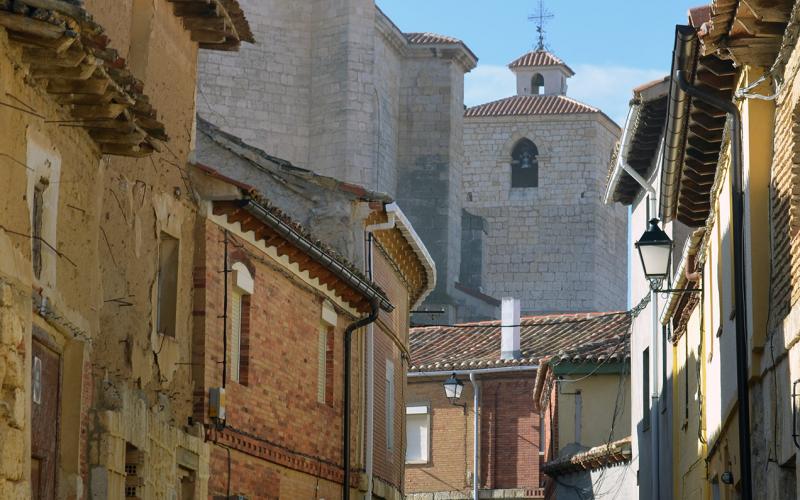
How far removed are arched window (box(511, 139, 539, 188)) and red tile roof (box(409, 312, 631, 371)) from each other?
30.7 metres

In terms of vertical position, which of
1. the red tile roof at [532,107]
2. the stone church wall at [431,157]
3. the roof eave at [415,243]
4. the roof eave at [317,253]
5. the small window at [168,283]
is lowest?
the small window at [168,283]

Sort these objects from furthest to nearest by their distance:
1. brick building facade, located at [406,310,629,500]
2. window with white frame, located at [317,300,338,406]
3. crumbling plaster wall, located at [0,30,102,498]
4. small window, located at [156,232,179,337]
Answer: brick building facade, located at [406,310,629,500]
window with white frame, located at [317,300,338,406]
small window, located at [156,232,179,337]
crumbling plaster wall, located at [0,30,102,498]

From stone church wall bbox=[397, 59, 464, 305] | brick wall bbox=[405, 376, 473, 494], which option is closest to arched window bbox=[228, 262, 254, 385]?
brick wall bbox=[405, 376, 473, 494]

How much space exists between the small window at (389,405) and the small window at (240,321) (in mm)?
8454

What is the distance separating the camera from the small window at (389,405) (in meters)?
28.1

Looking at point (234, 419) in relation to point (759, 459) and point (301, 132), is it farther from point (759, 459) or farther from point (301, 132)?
point (301, 132)

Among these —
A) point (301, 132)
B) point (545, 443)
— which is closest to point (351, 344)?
point (545, 443)

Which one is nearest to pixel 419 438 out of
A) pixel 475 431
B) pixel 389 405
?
pixel 475 431

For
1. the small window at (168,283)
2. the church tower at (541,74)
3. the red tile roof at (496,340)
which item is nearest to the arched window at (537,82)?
the church tower at (541,74)

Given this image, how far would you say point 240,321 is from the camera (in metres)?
19.8

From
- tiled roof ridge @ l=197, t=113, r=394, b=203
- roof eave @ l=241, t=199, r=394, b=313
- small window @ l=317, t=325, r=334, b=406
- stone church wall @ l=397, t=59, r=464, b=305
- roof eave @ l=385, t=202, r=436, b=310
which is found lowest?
small window @ l=317, t=325, r=334, b=406

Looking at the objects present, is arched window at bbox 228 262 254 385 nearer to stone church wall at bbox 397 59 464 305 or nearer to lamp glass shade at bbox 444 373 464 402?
lamp glass shade at bbox 444 373 464 402

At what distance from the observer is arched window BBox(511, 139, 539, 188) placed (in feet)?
262

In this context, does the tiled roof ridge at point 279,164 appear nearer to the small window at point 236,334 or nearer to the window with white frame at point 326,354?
the window with white frame at point 326,354
